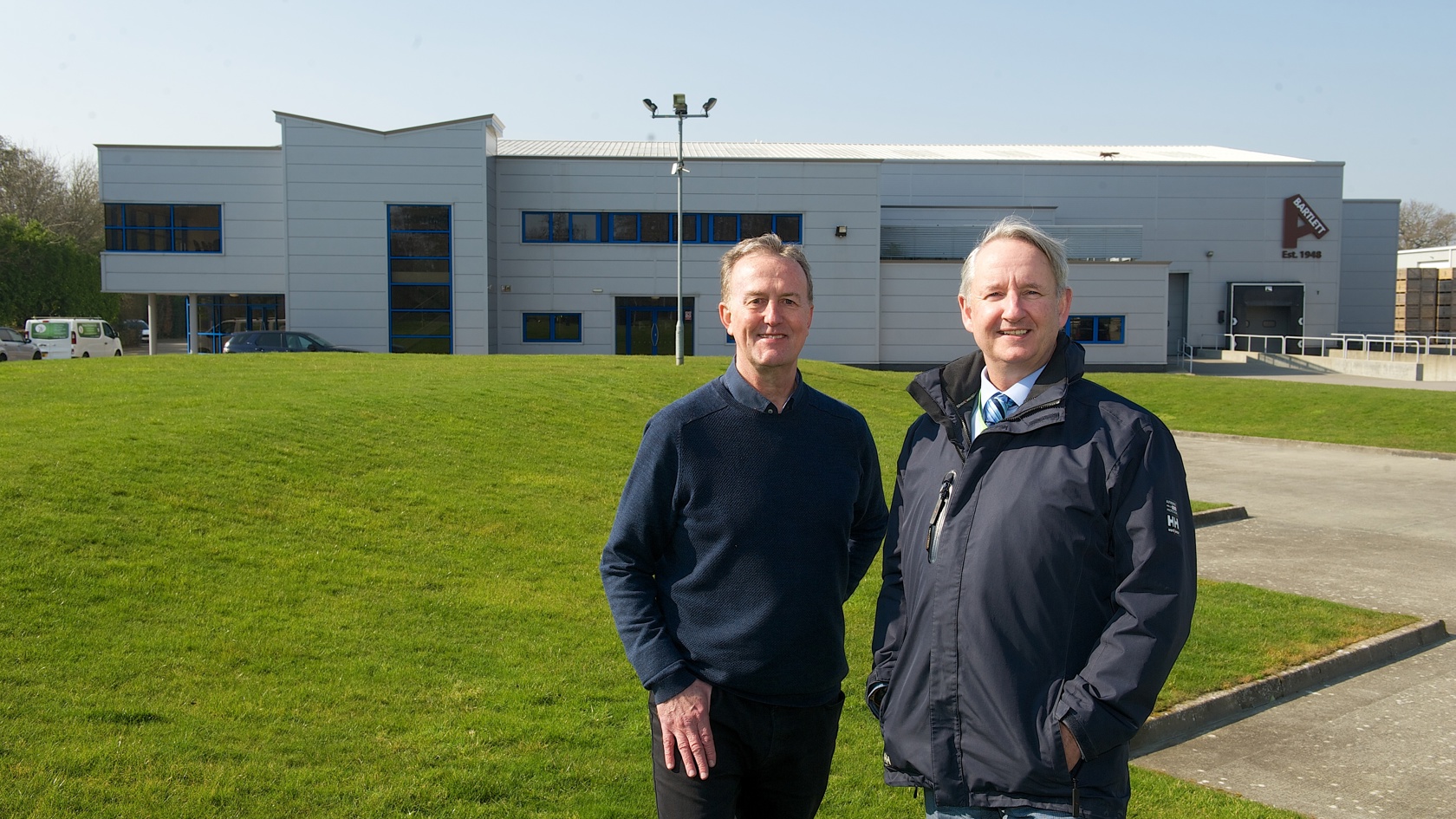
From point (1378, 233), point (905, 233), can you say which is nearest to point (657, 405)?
point (905, 233)

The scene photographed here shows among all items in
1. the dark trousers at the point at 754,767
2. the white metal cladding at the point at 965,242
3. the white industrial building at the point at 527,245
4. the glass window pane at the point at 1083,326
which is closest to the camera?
the dark trousers at the point at 754,767

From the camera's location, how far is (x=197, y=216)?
39.2m

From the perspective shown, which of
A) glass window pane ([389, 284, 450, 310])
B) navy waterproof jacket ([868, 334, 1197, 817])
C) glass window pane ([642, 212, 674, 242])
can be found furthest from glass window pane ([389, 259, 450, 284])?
navy waterproof jacket ([868, 334, 1197, 817])

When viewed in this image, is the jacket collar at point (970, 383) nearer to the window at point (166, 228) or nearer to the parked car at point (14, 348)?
the parked car at point (14, 348)

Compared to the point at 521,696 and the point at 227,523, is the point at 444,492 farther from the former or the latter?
the point at 521,696

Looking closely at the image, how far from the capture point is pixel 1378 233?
53.4 metres

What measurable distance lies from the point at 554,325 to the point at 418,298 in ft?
16.7

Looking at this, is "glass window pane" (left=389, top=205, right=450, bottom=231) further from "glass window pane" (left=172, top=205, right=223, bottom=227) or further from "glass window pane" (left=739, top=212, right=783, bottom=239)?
"glass window pane" (left=739, top=212, right=783, bottom=239)

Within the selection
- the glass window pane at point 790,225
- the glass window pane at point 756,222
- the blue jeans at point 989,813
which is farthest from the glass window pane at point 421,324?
the blue jeans at point 989,813

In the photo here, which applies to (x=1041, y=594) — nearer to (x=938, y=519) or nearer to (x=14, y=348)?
(x=938, y=519)

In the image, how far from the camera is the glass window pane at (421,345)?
39375mm

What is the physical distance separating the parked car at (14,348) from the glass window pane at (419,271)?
38.3ft

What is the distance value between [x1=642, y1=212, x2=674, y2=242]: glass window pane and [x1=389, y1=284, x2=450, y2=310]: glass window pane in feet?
25.5

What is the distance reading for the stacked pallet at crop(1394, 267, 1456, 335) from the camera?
5319 centimetres
